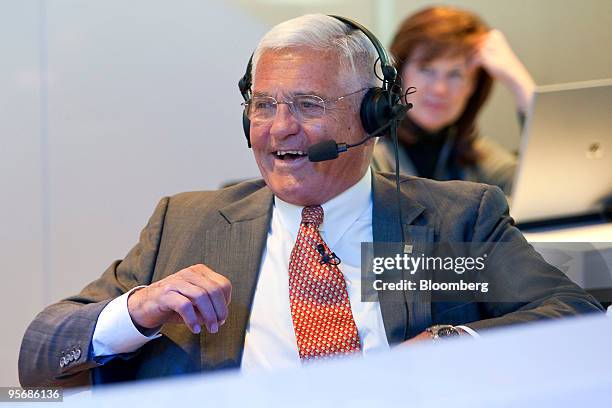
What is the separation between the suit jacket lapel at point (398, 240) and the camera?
127 cm

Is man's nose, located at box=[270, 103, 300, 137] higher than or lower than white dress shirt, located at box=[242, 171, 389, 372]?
higher

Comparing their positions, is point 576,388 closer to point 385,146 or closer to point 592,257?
point 592,257

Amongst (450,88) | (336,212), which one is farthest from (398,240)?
(450,88)

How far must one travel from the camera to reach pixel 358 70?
4.47ft

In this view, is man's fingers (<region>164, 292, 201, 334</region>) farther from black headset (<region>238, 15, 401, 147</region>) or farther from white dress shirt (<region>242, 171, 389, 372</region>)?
black headset (<region>238, 15, 401, 147</region>)

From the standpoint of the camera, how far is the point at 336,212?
138cm

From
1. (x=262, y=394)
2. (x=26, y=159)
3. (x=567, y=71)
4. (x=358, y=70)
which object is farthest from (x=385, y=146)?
(x=262, y=394)

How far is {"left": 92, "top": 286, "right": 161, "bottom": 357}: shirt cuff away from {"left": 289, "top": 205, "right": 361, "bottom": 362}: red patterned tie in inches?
8.5

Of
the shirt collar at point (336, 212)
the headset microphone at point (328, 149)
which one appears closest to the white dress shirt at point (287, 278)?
the shirt collar at point (336, 212)

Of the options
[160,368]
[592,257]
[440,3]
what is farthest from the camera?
[440,3]

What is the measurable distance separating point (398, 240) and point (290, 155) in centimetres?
21

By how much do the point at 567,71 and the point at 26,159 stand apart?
6.07 feet

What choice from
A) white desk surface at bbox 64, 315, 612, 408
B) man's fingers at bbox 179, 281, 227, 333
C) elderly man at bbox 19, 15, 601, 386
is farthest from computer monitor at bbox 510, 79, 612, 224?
white desk surface at bbox 64, 315, 612, 408

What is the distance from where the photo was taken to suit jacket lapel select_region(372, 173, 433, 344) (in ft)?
4.17
